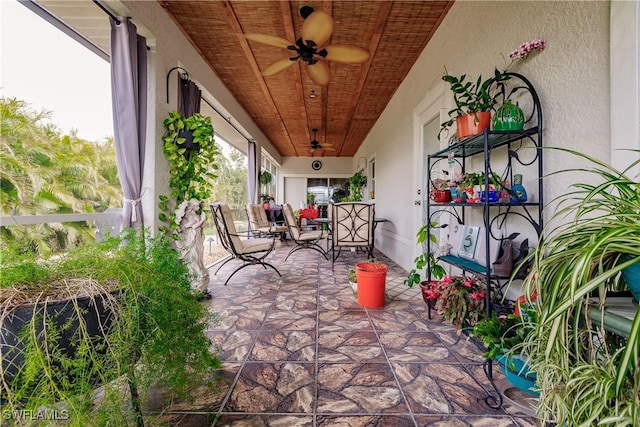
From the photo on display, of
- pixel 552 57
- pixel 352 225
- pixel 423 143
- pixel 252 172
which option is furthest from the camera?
pixel 252 172

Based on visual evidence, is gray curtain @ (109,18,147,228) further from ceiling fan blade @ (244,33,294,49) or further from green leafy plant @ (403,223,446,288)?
green leafy plant @ (403,223,446,288)

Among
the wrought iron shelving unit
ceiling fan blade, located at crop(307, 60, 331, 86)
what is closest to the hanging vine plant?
ceiling fan blade, located at crop(307, 60, 331, 86)

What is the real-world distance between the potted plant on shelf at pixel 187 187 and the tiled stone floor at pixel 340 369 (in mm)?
597

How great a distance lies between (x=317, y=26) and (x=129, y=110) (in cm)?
169

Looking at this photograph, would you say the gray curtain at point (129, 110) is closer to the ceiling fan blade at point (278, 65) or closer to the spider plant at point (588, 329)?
the ceiling fan blade at point (278, 65)

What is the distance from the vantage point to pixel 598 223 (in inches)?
28.1

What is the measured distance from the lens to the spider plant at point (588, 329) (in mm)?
536

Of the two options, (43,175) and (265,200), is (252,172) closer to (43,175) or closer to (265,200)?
(265,200)

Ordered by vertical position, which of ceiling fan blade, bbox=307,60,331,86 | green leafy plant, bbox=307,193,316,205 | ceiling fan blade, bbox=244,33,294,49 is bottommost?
green leafy plant, bbox=307,193,316,205

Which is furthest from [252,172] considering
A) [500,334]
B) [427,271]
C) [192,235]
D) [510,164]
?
[500,334]

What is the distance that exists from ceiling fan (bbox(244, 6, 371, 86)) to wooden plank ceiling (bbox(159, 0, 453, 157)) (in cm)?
33

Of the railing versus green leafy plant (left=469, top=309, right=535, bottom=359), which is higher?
the railing

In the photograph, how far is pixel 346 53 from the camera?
2561 millimetres

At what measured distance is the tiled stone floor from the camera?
1.20 meters
